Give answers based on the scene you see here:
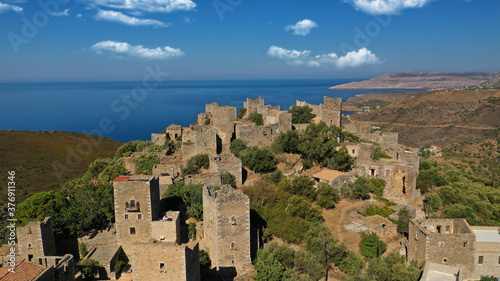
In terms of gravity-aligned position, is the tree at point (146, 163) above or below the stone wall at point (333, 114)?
below

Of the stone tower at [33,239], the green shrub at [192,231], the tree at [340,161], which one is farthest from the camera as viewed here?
the tree at [340,161]

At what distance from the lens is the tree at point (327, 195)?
1963 centimetres

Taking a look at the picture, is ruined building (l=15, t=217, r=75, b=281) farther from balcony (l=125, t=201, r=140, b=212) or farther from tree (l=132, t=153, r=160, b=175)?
tree (l=132, t=153, r=160, b=175)

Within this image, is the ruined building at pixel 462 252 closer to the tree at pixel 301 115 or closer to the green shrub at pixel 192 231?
the green shrub at pixel 192 231

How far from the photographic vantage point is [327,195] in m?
20.0

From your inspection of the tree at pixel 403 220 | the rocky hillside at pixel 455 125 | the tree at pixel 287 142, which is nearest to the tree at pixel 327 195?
the tree at pixel 403 220

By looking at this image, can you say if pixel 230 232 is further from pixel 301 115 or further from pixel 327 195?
pixel 301 115

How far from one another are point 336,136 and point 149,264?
19.3m

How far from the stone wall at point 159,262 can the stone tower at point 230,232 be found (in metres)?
3.45

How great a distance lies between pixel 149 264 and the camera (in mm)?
9750

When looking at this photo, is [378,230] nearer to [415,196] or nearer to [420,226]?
[420,226]

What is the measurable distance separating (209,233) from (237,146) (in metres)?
9.18

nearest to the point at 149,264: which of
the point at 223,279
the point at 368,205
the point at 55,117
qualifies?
the point at 223,279

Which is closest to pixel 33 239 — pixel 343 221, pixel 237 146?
pixel 237 146
